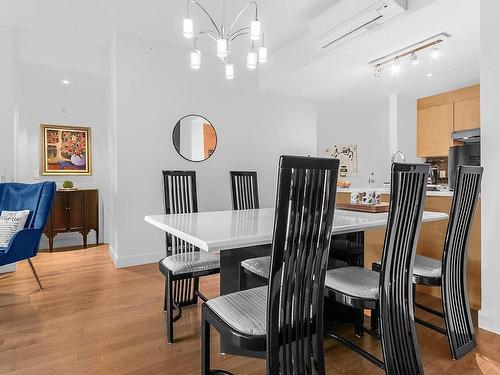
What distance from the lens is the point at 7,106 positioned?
137 inches

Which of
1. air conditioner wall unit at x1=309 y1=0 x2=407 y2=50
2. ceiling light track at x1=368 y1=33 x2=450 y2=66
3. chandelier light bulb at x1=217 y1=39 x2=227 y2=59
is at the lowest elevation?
chandelier light bulb at x1=217 y1=39 x2=227 y2=59

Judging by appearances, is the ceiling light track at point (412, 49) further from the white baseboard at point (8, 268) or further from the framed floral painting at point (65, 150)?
the white baseboard at point (8, 268)

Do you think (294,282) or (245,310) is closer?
(294,282)

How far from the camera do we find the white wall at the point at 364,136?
20.7 ft

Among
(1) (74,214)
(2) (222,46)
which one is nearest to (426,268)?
(2) (222,46)

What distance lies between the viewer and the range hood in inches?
156

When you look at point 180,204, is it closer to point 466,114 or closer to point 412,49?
point 412,49

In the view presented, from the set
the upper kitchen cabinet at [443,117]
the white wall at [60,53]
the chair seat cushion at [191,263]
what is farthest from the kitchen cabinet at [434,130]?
the white wall at [60,53]

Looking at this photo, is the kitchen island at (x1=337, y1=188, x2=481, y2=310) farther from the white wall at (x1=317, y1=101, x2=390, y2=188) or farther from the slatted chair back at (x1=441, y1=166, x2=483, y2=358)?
the white wall at (x1=317, y1=101, x2=390, y2=188)

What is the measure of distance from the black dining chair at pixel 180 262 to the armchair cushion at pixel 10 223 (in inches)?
54.4

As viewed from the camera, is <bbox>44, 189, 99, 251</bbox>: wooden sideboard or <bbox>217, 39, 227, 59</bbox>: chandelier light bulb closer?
<bbox>217, 39, 227, 59</bbox>: chandelier light bulb

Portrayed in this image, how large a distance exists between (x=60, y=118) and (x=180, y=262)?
4.10 metres

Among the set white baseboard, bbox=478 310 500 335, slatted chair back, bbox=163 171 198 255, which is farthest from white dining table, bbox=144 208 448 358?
slatted chair back, bbox=163 171 198 255

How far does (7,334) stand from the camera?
205 centimetres
